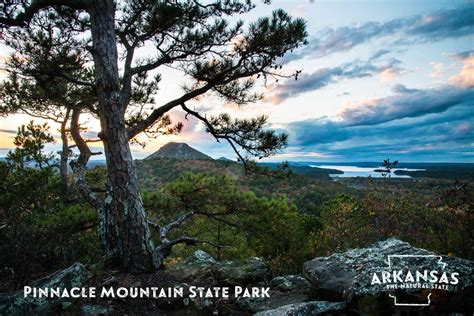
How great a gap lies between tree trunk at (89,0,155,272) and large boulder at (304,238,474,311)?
2.77 metres

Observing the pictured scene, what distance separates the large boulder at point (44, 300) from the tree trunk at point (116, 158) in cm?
84

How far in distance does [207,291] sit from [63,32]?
5.75 metres

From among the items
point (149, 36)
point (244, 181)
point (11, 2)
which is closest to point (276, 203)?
point (149, 36)

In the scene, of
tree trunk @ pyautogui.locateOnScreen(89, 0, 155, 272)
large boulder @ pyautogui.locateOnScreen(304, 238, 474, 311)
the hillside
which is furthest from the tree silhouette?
the hillside

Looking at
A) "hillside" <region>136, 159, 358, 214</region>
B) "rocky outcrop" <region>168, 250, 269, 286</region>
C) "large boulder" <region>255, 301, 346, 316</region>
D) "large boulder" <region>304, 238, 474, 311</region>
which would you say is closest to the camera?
"large boulder" <region>304, 238, 474, 311</region>

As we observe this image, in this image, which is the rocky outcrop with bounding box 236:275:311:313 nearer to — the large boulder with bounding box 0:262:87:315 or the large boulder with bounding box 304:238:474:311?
the large boulder with bounding box 304:238:474:311

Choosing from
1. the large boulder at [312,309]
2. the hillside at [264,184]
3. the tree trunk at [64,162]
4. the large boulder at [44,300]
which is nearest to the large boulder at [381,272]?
the large boulder at [312,309]

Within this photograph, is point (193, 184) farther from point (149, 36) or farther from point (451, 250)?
point (451, 250)

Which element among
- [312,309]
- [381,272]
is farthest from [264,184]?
[312,309]

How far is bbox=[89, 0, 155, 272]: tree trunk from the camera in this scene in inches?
204

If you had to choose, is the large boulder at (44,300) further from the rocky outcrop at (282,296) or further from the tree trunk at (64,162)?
the tree trunk at (64,162)

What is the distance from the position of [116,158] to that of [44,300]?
2.25m

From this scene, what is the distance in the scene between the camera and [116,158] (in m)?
5.23

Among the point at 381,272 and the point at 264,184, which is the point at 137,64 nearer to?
the point at 381,272
